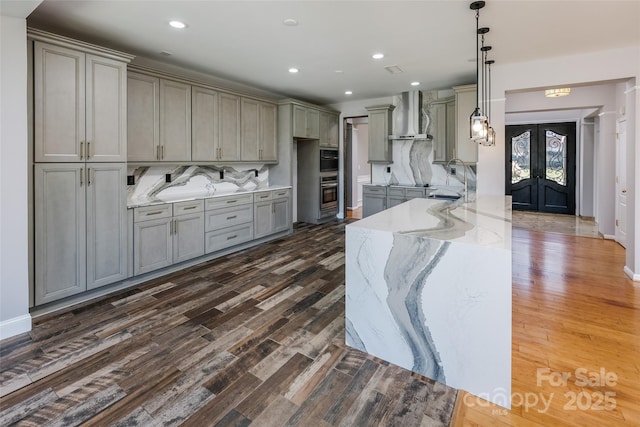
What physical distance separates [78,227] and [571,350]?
4230 millimetres

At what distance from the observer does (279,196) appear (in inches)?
230

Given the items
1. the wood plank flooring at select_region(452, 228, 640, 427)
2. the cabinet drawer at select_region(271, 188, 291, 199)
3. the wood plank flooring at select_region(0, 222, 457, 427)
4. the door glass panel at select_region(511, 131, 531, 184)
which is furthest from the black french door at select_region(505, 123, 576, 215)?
the wood plank flooring at select_region(0, 222, 457, 427)

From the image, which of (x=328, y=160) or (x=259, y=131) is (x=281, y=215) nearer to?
(x=259, y=131)

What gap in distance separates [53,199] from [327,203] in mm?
5032

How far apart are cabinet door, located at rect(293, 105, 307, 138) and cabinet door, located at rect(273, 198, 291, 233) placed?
129cm

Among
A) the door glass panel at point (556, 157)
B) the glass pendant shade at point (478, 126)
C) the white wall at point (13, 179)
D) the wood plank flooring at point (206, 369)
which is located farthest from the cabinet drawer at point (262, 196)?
the door glass panel at point (556, 157)

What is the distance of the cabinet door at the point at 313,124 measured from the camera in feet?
21.2

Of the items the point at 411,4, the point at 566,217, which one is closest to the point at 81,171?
the point at 411,4

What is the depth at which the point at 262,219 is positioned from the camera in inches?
216

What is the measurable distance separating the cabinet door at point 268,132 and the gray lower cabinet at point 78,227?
2623mm

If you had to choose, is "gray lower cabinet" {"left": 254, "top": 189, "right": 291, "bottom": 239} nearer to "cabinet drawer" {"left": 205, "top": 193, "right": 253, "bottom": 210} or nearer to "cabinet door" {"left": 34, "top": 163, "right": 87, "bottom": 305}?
"cabinet drawer" {"left": 205, "top": 193, "right": 253, "bottom": 210}

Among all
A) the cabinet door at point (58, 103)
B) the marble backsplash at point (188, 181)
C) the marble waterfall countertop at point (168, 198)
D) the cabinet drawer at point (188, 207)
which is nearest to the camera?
the cabinet door at point (58, 103)

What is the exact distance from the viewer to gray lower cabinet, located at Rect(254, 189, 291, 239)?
17.7 feet

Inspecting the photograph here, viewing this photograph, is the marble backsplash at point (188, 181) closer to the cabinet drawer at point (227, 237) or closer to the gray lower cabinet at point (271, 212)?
the gray lower cabinet at point (271, 212)
